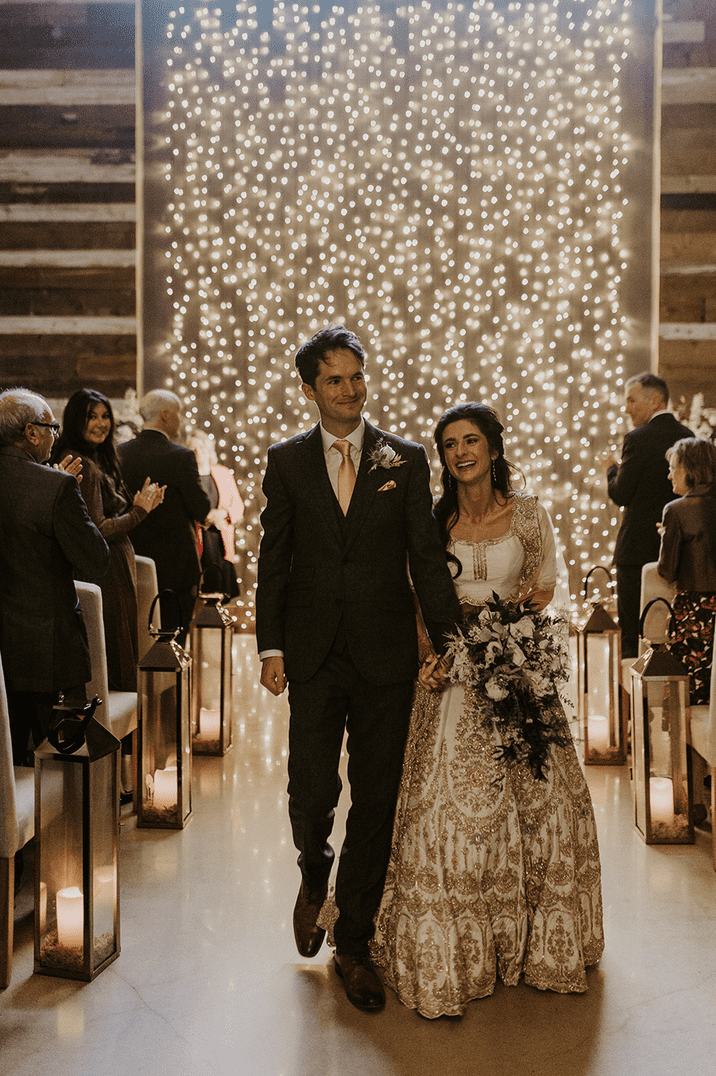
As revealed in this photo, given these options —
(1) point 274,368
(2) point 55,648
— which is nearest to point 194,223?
(1) point 274,368

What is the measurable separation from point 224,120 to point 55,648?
17.6 ft

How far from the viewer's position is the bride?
2.39 metres

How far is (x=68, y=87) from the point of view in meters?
7.13

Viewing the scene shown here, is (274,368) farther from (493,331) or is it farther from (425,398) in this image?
(493,331)

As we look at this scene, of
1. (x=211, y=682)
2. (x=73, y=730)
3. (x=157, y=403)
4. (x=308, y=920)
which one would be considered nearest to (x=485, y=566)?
(x=308, y=920)

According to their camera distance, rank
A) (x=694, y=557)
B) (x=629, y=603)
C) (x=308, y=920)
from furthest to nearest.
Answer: (x=629, y=603) → (x=694, y=557) → (x=308, y=920)

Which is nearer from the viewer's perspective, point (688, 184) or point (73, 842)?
point (73, 842)

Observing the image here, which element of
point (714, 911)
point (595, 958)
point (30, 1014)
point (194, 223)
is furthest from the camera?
point (194, 223)

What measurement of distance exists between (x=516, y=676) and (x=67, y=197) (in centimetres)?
612

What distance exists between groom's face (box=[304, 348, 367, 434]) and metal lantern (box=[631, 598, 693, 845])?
1.60m

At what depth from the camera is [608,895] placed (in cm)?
311

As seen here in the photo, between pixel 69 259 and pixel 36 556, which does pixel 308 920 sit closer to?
pixel 36 556

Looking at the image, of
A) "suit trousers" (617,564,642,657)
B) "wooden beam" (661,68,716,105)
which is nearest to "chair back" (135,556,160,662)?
"suit trousers" (617,564,642,657)

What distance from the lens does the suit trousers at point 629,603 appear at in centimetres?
511
